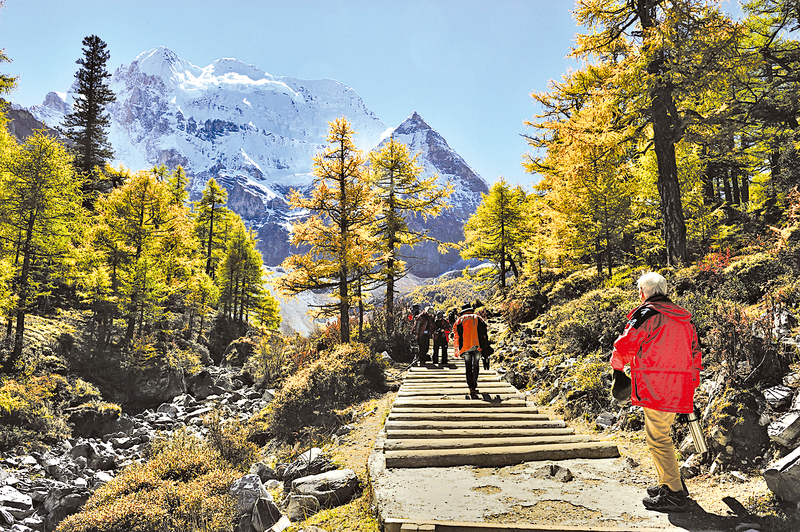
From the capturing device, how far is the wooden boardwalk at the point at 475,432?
17.8 ft

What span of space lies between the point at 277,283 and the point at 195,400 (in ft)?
32.4

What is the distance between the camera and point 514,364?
11.9 meters

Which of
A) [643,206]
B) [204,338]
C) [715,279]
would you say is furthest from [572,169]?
[204,338]

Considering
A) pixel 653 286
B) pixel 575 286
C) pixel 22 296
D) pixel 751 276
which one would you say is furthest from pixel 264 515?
pixel 22 296

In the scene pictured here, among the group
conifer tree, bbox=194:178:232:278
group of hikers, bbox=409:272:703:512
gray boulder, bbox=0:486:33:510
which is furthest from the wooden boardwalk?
conifer tree, bbox=194:178:232:278

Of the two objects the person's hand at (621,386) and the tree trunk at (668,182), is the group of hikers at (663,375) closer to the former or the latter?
the person's hand at (621,386)

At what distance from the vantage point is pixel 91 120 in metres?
32.2

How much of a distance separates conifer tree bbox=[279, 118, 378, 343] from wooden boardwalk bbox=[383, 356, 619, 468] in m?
7.74

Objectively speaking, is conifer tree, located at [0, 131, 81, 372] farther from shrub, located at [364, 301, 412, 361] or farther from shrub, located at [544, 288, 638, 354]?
shrub, located at [544, 288, 638, 354]

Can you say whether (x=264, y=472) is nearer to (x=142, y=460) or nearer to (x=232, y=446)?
(x=232, y=446)

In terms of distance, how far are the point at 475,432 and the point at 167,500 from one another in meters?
5.10

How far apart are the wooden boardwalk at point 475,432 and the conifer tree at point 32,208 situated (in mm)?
17597

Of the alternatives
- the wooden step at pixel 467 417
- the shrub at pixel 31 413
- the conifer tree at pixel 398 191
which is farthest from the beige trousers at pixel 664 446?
the conifer tree at pixel 398 191

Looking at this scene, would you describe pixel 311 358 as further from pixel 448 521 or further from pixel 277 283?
pixel 448 521
